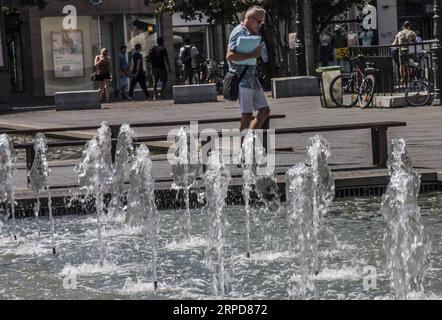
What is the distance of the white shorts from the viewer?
1261 centimetres

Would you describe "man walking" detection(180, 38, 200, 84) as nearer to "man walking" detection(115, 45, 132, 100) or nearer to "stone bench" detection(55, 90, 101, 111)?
Answer: "man walking" detection(115, 45, 132, 100)

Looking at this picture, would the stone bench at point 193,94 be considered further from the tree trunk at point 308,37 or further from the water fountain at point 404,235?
the water fountain at point 404,235

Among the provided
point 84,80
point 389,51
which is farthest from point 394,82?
point 84,80

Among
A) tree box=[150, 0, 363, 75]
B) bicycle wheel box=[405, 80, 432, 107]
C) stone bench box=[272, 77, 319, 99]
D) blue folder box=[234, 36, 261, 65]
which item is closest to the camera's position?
blue folder box=[234, 36, 261, 65]

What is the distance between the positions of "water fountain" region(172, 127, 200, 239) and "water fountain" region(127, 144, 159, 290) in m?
0.43

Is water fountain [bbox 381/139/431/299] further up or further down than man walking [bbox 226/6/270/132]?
further down

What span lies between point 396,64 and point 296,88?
22.4 feet

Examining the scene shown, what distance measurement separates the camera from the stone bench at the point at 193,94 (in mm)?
29328

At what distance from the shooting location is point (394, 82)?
2300 cm

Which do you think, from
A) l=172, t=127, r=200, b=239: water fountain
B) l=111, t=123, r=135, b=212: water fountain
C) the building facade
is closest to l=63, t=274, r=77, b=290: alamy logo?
l=172, t=127, r=200, b=239: water fountain

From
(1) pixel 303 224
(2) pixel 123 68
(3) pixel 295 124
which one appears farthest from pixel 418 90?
(2) pixel 123 68

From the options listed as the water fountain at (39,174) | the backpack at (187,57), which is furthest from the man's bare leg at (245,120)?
the backpack at (187,57)

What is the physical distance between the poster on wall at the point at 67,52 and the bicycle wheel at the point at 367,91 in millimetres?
20136

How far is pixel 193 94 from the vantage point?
29.4 meters
